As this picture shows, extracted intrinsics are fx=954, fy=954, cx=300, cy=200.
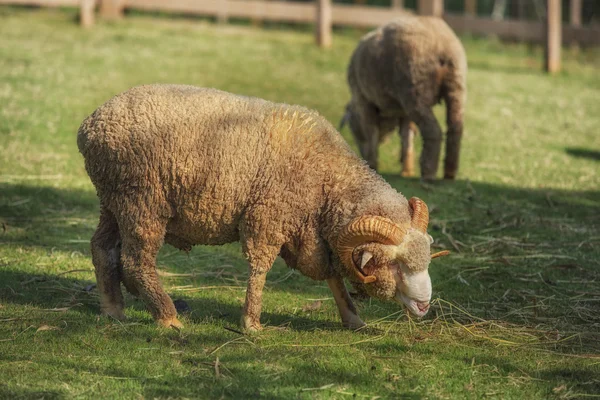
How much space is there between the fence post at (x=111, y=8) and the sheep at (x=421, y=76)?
9538 mm

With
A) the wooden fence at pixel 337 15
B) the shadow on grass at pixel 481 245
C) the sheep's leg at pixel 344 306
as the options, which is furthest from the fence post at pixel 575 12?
the sheep's leg at pixel 344 306

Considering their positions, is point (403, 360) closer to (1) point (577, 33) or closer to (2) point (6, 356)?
(2) point (6, 356)

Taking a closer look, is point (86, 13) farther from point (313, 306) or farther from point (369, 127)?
point (313, 306)

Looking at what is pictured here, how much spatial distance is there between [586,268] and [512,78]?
1045 centimetres

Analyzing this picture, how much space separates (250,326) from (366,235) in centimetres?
105

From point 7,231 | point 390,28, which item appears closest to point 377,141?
point 390,28

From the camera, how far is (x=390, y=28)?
11.4 m

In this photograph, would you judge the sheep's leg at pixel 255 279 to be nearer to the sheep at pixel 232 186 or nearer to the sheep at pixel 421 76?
the sheep at pixel 232 186

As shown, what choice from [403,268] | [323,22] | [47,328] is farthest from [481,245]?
[323,22]

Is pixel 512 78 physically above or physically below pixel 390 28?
below

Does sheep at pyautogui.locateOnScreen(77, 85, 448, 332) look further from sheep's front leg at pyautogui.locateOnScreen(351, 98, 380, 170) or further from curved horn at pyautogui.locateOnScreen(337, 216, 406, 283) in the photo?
sheep's front leg at pyautogui.locateOnScreen(351, 98, 380, 170)

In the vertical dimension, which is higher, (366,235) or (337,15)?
(366,235)

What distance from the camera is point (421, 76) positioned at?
10867 millimetres

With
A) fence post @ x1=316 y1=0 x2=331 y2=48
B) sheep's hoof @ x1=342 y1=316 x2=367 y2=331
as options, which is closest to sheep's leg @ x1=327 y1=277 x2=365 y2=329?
sheep's hoof @ x1=342 y1=316 x2=367 y2=331
